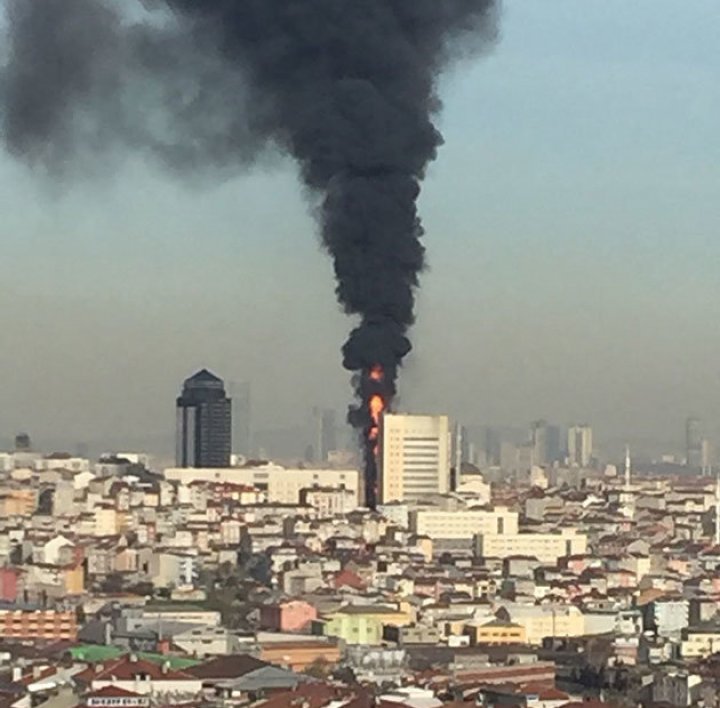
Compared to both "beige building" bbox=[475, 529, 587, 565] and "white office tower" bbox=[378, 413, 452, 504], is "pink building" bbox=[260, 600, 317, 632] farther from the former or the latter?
A: "beige building" bbox=[475, 529, 587, 565]

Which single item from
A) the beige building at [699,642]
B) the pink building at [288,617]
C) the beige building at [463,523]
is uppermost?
the beige building at [463,523]

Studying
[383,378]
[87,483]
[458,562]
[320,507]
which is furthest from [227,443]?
[383,378]

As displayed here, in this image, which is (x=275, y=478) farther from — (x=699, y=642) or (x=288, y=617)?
(x=699, y=642)

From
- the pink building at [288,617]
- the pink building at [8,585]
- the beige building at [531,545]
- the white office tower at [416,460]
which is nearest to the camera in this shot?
the pink building at [288,617]

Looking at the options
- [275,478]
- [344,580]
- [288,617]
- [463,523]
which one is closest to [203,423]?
[275,478]

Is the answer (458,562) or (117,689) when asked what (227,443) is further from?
(117,689)

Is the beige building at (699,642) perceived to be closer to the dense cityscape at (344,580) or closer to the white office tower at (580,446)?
Result: the dense cityscape at (344,580)

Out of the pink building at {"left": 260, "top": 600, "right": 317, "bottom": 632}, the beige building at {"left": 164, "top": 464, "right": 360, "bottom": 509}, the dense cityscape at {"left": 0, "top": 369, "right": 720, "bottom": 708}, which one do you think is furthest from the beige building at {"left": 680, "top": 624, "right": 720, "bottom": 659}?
the beige building at {"left": 164, "top": 464, "right": 360, "bottom": 509}

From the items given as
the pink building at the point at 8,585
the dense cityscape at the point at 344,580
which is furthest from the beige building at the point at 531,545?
the pink building at the point at 8,585
